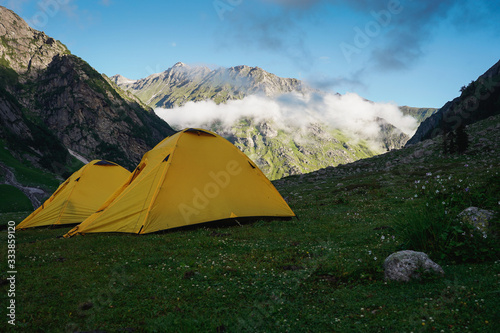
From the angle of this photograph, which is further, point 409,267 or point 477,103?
point 477,103

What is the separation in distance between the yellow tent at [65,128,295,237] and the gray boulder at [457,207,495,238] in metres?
8.94

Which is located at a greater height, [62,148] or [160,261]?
[62,148]

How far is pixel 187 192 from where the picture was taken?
14.0m

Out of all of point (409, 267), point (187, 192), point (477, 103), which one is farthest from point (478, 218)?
point (477, 103)

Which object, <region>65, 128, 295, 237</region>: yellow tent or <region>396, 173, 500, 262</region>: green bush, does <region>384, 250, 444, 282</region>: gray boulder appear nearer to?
<region>396, 173, 500, 262</region>: green bush

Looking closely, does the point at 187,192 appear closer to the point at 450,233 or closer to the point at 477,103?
the point at 450,233

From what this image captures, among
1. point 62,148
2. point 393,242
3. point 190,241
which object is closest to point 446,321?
point 393,242

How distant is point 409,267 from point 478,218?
2908 mm

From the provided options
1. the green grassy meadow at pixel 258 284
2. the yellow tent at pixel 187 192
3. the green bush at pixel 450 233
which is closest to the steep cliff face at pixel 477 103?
the yellow tent at pixel 187 192

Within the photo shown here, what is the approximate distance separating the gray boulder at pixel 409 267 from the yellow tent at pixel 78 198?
19538 millimetres

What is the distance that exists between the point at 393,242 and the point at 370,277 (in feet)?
9.78

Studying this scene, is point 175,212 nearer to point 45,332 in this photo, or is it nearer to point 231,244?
point 231,244

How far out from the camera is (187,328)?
4.86m

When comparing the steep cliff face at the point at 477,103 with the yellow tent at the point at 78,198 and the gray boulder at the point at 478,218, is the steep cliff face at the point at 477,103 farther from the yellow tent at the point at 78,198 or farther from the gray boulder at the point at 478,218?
the yellow tent at the point at 78,198
